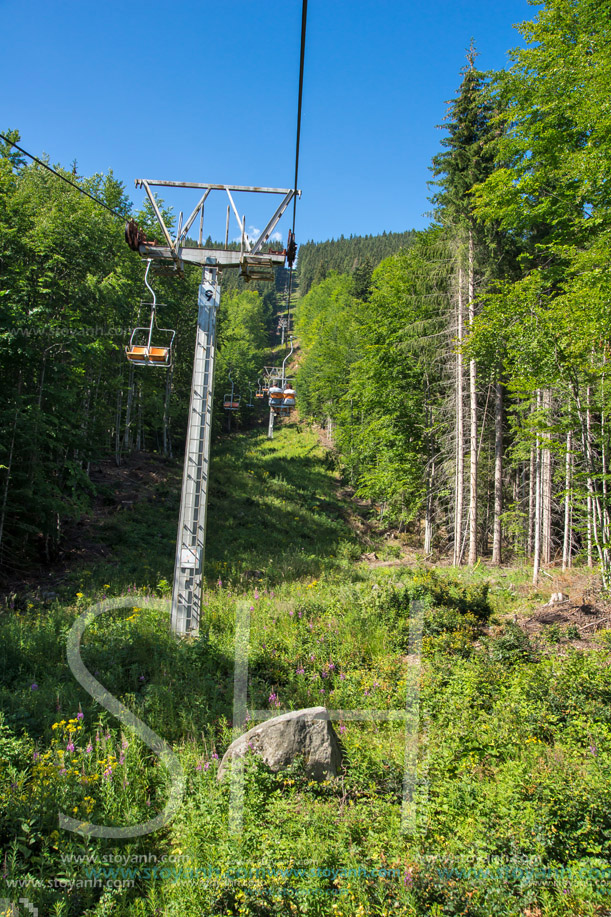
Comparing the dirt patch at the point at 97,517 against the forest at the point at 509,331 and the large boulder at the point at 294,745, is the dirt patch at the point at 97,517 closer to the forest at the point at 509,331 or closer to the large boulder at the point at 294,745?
the large boulder at the point at 294,745

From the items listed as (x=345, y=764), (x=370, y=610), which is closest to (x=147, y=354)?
(x=370, y=610)

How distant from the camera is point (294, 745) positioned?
4.89 m

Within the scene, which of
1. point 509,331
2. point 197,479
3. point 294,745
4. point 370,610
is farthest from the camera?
point 509,331

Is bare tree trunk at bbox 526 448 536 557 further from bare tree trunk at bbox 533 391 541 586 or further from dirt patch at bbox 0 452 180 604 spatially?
dirt patch at bbox 0 452 180 604

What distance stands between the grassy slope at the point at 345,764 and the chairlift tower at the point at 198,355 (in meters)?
0.88

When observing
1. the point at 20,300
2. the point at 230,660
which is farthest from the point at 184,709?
the point at 20,300

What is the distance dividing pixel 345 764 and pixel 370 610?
13.6ft

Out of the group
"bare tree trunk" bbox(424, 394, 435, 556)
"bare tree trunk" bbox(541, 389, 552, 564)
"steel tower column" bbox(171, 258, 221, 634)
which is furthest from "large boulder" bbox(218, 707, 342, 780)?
"bare tree trunk" bbox(424, 394, 435, 556)

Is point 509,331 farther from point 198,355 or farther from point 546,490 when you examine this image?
point 198,355

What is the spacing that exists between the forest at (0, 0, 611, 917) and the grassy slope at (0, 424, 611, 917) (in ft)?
0.09

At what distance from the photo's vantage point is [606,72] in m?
8.91

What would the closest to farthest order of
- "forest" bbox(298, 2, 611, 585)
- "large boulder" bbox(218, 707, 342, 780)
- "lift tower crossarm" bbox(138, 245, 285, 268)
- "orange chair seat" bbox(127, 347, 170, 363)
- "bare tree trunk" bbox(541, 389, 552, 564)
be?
"large boulder" bbox(218, 707, 342, 780) → "lift tower crossarm" bbox(138, 245, 285, 268) → "orange chair seat" bbox(127, 347, 170, 363) → "forest" bbox(298, 2, 611, 585) → "bare tree trunk" bbox(541, 389, 552, 564)

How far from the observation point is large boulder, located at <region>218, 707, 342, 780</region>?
15.8 ft

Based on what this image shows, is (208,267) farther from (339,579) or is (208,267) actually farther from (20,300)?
(339,579)
